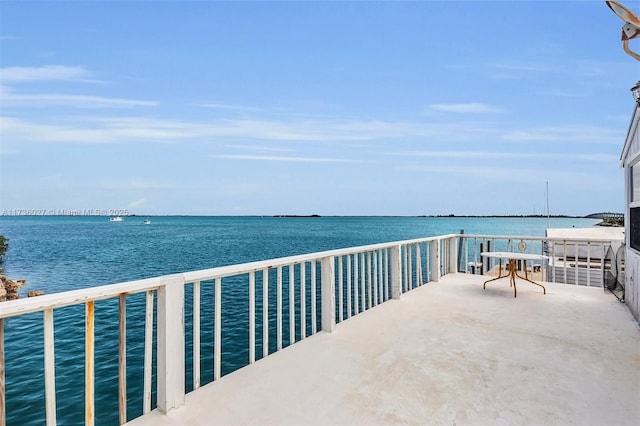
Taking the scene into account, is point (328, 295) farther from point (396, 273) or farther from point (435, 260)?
point (435, 260)

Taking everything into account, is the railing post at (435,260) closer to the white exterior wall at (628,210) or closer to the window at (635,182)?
the white exterior wall at (628,210)

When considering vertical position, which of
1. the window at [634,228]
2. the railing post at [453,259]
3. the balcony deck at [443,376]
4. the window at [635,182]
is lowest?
the balcony deck at [443,376]

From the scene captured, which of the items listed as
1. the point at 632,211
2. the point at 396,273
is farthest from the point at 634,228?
the point at 396,273

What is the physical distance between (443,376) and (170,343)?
73.9 inches

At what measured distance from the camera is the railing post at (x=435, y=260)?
5.80 meters

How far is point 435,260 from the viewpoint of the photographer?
583cm


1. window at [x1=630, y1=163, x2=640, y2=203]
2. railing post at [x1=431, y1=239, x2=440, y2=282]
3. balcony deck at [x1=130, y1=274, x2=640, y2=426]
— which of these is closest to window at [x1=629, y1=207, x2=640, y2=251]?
window at [x1=630, y1=163, x2=640, y2=203]

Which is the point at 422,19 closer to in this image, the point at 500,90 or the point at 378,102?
the point at 500,90

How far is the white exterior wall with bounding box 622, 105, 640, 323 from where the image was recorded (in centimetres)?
371

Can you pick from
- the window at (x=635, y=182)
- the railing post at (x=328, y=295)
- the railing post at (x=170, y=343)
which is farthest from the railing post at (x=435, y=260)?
the railing post at (x=170, y=343)

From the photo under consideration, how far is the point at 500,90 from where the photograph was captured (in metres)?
13.1

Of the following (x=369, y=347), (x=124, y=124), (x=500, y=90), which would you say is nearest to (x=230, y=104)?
(x=124, y=124)

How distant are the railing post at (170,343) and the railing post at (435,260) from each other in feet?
15.3

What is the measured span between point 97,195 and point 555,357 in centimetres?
5327
